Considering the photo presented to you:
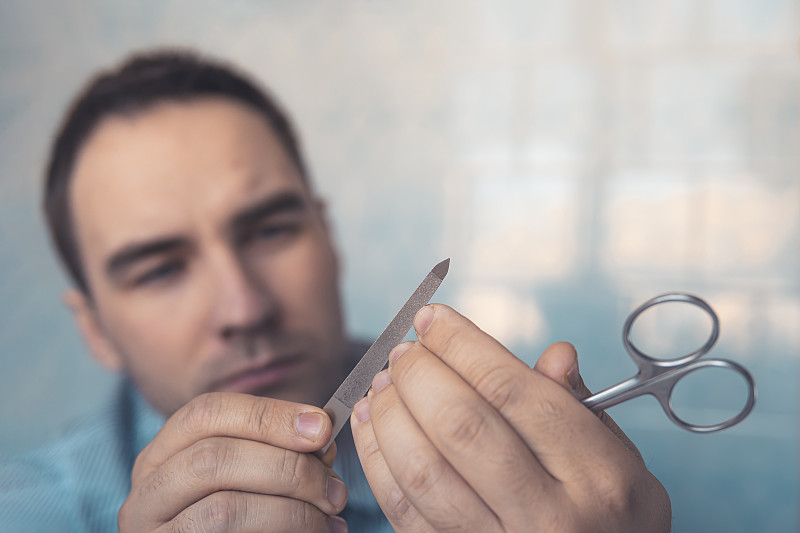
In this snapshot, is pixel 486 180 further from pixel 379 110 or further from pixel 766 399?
pixel 766 399

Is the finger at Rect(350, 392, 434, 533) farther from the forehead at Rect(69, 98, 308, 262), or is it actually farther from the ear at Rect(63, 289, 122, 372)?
the ear at Rect(63, 289, 122, 372)

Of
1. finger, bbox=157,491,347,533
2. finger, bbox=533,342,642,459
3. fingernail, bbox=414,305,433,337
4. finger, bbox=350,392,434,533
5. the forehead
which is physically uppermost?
the forehead

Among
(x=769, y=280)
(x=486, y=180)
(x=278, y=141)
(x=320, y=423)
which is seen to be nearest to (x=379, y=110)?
(x=486, y=180)

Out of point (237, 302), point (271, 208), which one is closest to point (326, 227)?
point (271, 208)

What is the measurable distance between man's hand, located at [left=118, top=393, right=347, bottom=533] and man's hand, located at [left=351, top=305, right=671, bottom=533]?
7 centimetres

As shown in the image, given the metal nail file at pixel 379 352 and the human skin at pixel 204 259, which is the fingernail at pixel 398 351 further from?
the human skin at pixel 204 259

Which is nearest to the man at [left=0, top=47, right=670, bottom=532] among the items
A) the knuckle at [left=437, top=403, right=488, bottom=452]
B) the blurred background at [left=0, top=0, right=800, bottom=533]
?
the knuckle at [left=437, top=403, right=488, bottom=452]

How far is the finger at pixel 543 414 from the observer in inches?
15.3

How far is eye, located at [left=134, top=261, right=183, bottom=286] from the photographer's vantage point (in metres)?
0.85

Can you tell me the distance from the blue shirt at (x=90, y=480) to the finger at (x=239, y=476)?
39 centimetres

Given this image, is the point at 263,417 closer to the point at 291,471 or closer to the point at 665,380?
the point at 291,471

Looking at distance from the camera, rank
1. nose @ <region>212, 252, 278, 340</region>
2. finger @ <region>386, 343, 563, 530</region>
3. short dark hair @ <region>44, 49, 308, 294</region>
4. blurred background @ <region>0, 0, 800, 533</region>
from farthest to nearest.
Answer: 1. blurred background @ <region>0, 0, 800, 533</region>
2. short dark hair @ <region>44, 49, 308, 294</region>
3. nose @ <region>212, 252, 278, 340</region>
4. finger @ <region>386, 343, 563, 530</region>

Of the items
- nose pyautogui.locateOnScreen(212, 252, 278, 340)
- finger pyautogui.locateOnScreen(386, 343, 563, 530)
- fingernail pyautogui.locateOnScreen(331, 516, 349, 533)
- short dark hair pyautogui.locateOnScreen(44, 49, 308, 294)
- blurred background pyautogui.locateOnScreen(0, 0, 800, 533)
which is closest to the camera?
finger pyautogui.locateOnScreen(386, 343, 563, 530)

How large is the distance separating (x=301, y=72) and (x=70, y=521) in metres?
1.13
